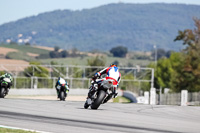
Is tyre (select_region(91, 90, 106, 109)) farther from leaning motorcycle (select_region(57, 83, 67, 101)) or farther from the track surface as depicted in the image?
leaning motorcycle (select_region(57, 83, 67, 101))

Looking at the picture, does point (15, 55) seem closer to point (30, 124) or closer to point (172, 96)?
point (172, 96)

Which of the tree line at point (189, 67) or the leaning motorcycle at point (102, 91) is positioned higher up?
the tree line at point (189, 67)

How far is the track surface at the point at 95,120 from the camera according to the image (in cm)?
1130

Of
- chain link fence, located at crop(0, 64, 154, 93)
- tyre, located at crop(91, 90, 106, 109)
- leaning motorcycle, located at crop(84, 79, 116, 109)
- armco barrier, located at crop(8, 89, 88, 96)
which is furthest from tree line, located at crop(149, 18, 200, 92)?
tyre, located at crop(91, 90, 106, 109)

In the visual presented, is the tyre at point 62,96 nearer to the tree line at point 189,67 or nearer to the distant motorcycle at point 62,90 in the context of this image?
the distant motorcycle at point 62,90

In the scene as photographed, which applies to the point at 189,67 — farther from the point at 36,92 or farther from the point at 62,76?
the point at 62,76

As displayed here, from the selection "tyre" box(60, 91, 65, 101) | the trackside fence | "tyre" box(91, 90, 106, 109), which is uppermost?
"tyre" box(91, 90, 106, 109)

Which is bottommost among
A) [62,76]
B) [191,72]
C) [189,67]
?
[62,76]

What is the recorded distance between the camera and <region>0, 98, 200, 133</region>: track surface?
1130 centimetres

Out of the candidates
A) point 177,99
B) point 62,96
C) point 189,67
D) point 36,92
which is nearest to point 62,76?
point 189,67

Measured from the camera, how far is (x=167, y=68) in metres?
115

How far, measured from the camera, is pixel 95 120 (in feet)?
42.1

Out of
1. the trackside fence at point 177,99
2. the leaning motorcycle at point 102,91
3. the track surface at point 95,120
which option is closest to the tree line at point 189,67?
the trackside fence at point 177,99

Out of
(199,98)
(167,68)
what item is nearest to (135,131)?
(199,98)
